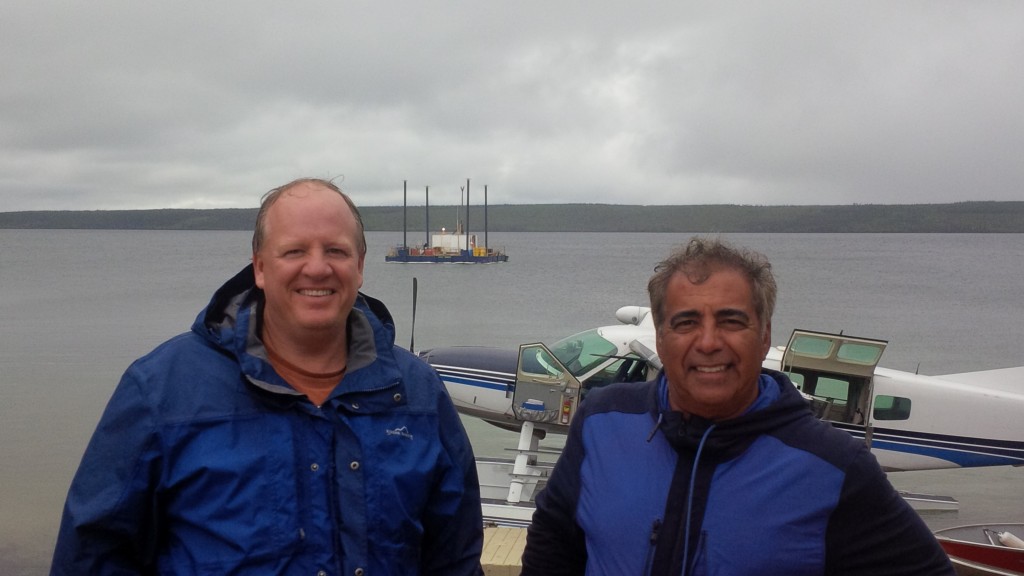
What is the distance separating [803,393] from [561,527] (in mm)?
7102

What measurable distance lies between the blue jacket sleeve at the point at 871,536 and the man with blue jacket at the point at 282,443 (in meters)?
0.80

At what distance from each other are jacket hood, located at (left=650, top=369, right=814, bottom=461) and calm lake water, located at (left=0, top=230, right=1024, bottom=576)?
7.82ft

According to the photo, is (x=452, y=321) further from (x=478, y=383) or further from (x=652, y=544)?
(x=652, y=544)

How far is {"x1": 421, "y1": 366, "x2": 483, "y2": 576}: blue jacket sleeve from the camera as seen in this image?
1.97 meters

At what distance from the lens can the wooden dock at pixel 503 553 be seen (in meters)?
4.18

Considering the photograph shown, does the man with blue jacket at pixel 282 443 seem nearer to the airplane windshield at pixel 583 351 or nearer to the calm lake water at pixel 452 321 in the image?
the calm lake water at pixel 452 321

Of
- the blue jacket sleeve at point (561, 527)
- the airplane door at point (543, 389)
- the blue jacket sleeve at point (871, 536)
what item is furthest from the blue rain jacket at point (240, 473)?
the airplane door at point (543, 389)

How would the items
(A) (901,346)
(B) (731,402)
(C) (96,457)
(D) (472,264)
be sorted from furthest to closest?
(D) (472,264)
(A) (901,346)
(B) (731,402)
(C) (96,457)

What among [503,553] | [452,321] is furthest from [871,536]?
[452,321]

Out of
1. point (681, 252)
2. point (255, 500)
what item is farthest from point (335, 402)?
point (681, 252)

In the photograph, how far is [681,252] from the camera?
78.1 inches

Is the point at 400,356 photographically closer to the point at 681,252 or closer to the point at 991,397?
the point at 681,252

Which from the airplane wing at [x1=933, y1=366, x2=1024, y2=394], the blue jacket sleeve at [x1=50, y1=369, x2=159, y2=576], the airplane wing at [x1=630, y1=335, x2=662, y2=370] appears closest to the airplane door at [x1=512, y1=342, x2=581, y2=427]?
the airplane wing at [x1=630, y1=335, x2=662, y2=370]

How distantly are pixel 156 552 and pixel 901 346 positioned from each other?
30534 mm
